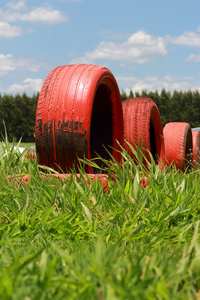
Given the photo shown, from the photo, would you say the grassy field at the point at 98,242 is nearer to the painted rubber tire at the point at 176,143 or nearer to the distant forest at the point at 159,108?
the painted rubber tire at the point at 176,143

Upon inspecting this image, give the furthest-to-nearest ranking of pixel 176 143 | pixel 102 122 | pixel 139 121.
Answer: pixel 176 143, pixel 139 121, pixel 102 122

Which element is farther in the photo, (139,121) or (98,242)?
(139,121)

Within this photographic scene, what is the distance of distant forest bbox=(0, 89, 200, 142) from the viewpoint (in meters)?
28.6

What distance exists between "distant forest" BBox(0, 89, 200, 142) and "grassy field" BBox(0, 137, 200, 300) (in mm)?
26020

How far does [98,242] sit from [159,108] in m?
28.4

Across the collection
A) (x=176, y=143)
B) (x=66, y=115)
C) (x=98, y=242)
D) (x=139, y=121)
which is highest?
(x=66, y=115)

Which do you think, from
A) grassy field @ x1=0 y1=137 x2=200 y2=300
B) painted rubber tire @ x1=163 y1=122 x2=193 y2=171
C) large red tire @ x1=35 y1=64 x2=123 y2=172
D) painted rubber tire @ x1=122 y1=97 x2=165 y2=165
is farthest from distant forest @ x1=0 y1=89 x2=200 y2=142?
grassy field @ x1=0 y1=137 x2=200 y2=300

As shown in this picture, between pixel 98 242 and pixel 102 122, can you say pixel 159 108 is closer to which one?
pixel 102 122

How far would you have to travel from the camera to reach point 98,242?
4.02 ft

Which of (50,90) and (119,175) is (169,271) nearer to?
(119,175)

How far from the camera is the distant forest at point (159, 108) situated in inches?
1126

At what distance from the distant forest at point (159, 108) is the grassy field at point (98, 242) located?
26020mm

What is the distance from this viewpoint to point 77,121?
10.9ft

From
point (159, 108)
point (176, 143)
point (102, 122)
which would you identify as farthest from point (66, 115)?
point (159, 108)
